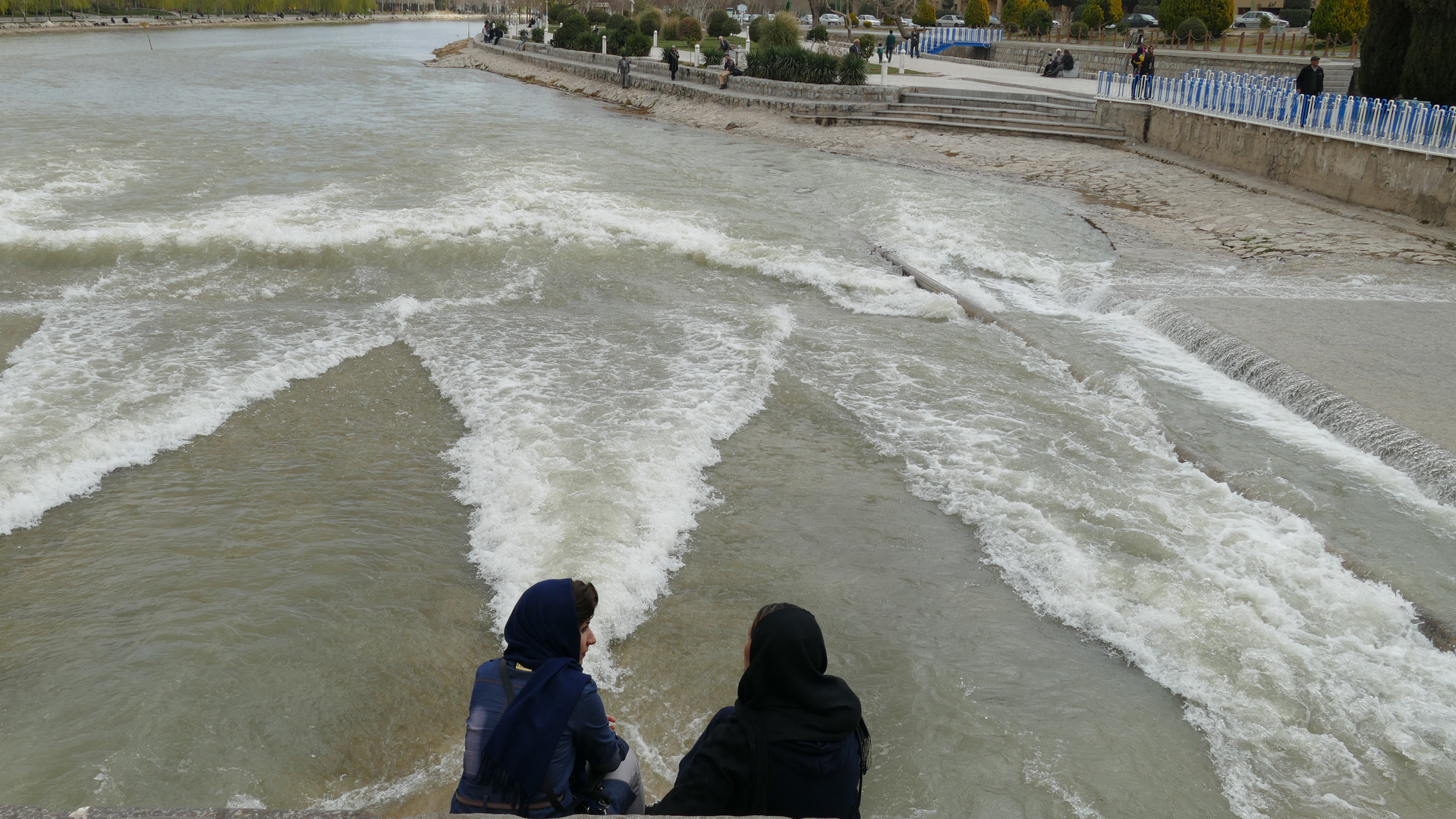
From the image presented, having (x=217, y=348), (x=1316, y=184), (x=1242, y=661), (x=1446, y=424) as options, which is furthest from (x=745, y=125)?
(x=1242, y=661)

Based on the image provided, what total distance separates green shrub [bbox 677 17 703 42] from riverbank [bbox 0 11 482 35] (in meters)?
48.1

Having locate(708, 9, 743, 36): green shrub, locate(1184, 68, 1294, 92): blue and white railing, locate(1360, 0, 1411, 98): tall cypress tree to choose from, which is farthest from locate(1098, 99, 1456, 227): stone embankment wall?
locate(708, 9, 743, 36): green shrub

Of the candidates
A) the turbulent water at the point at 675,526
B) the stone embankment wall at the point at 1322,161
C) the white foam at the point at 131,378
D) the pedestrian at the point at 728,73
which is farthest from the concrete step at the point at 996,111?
the white foam at the point at 131,378

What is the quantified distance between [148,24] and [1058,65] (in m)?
78.5

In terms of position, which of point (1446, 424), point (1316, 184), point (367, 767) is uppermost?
point (1316, 184)

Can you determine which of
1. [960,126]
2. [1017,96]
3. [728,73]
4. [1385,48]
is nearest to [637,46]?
[728,73]

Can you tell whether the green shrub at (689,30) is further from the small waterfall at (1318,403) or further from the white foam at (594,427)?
the small waterfall at (1318,403)

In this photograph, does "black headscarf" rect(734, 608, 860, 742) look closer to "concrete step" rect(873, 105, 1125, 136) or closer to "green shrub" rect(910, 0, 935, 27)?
"concrete step" rect(873, 105, 1125, 136)

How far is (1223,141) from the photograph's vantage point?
60.1 feet

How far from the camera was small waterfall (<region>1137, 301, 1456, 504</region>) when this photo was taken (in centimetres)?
638

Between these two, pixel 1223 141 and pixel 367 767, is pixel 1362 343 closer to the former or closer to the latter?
Answer: pixel 367 767

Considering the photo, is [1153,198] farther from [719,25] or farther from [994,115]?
[719,25]

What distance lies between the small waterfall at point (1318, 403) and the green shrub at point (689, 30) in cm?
4014

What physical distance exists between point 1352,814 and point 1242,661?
0.96m
